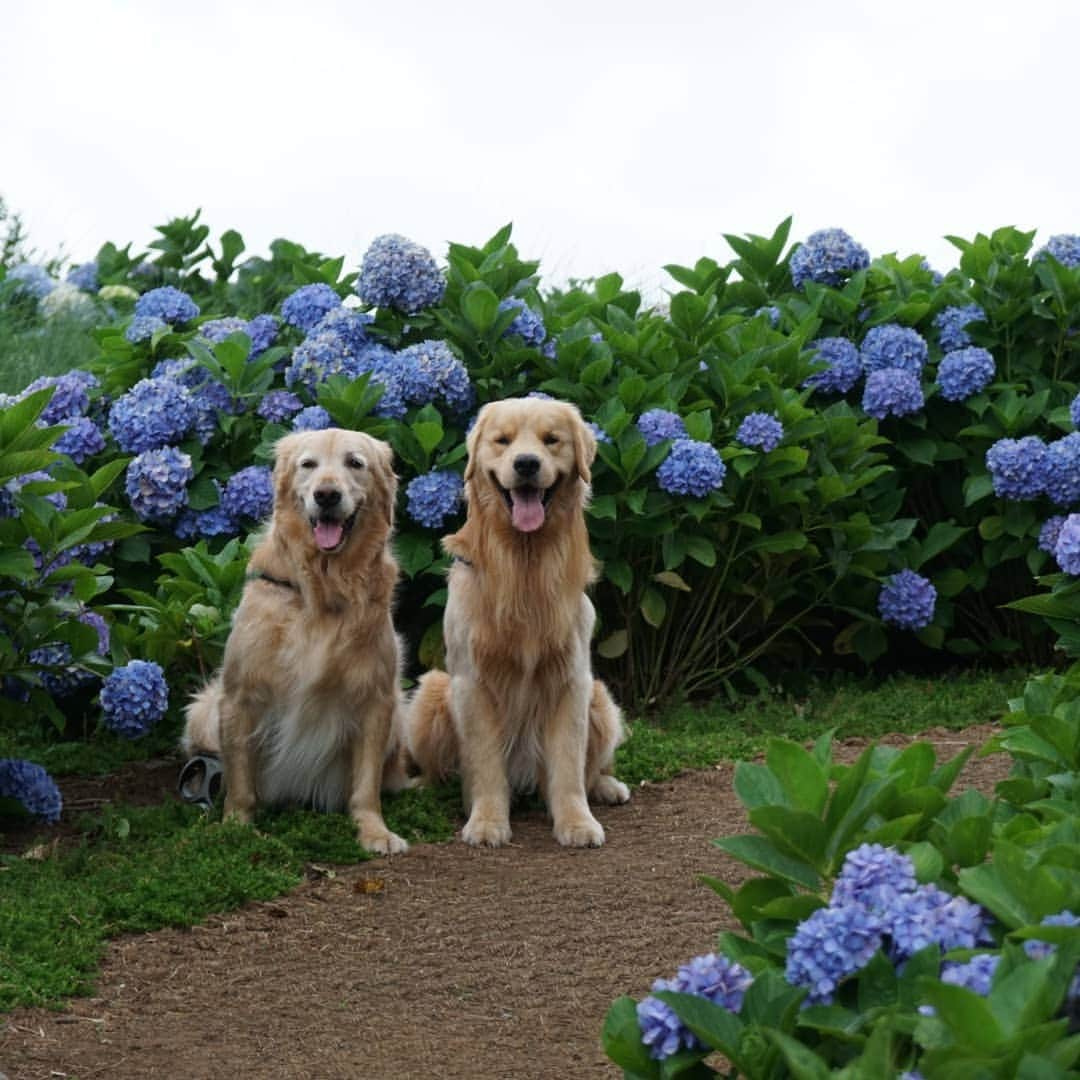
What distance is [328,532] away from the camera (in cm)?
557

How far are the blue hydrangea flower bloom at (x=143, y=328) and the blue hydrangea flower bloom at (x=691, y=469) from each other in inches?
97.8

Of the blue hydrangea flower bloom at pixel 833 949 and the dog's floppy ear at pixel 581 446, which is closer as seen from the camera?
the blue hydrangea flower bloom at pixel 833 949

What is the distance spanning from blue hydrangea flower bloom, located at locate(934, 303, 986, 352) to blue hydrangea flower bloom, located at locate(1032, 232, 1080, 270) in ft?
1.58

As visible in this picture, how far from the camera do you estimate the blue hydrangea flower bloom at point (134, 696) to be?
243 inches

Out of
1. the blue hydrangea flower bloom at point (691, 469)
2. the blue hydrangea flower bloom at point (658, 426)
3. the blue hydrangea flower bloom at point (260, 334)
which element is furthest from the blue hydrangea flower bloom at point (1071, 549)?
the blue hydrangea flower bloom at point (260, 334)

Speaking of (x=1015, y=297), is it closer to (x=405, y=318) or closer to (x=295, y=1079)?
(x=405, y=318)

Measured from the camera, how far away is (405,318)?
7801 millimetres

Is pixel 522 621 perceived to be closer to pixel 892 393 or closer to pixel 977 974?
pixel 892 393

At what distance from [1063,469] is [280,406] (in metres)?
3.73

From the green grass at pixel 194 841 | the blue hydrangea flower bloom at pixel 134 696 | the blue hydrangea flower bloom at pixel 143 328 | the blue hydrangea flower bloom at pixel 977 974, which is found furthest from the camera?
the blue hydrangea flower bloom at pixel 143 328

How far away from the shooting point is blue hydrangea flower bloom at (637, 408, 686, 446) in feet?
24.2

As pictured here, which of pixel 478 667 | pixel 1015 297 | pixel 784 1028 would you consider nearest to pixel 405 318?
pixel 478 667

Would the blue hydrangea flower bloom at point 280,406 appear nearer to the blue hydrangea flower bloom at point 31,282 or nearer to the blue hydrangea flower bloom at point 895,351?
the blue hydrangea flower bloom at point 895,351

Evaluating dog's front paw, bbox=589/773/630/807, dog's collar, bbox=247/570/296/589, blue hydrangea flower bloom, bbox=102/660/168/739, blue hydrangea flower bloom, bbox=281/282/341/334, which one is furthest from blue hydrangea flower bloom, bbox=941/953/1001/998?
blue hydrangea flower bloom, bbox=281/282/341/334
